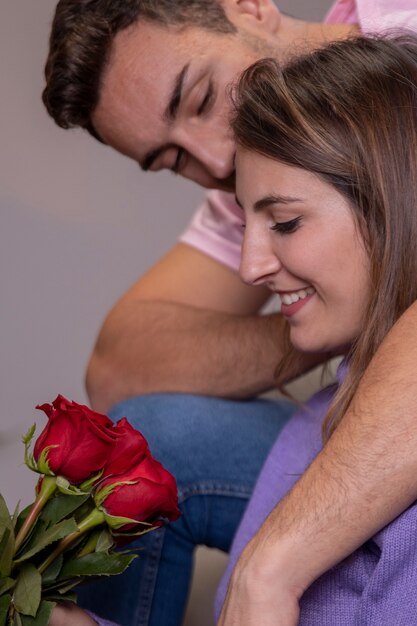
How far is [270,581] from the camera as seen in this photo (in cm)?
120

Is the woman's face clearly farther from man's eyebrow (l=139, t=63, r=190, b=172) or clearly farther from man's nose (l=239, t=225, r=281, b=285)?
man's eyebrow (l=139, t=63, r=190, b=172)

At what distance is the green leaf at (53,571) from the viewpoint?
1134mm

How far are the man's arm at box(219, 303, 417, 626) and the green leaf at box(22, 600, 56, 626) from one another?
212 mm

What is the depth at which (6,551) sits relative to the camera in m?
1.10

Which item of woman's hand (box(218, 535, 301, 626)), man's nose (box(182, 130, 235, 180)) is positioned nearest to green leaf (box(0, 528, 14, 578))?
woman's hand (box(218, 535, 301, 626))

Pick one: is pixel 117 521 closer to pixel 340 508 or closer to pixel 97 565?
pixel 97 565

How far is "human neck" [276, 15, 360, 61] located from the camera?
1712 mm

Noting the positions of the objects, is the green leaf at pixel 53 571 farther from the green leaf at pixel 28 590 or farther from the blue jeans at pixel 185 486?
the blue jeans at pixel 185 486

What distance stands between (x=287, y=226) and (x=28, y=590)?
0.54 meters

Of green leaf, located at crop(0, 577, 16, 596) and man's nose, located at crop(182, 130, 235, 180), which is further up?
man's nose, located at crop(182, 130, 235, 180)

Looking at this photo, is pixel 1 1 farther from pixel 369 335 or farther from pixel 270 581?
pixel 270 581

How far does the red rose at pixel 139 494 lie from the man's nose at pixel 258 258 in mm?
370

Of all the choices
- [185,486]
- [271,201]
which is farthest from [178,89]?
[185,486]

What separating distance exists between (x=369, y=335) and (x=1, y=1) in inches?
74.4
